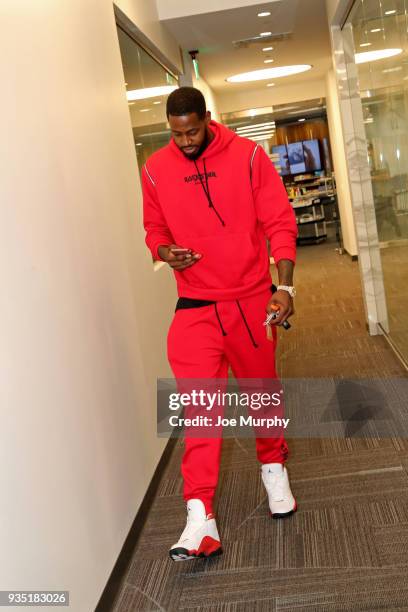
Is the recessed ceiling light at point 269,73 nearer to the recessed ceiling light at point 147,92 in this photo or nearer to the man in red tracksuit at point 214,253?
the recessed ceiling light at point 147,92

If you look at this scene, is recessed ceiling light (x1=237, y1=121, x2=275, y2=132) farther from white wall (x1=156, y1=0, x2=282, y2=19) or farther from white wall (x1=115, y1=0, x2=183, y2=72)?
white wall (x1=156, y1=0, x2=282, y2=19)

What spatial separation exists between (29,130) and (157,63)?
3623 mm

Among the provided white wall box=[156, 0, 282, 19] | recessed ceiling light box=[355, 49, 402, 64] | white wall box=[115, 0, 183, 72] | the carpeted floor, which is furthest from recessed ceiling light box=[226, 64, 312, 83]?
the carpeted floor

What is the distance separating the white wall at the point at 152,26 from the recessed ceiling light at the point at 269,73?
3.74m

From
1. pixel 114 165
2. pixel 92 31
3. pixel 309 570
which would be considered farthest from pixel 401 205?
pixel 309 570

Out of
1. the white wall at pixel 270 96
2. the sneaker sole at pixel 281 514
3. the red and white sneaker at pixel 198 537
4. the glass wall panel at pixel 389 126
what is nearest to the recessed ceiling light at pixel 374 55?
the glass wall panel at pixel 389 126

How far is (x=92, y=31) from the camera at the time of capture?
3.29m

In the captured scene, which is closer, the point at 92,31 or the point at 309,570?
the point at 309,570

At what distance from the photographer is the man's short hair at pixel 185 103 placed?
8.33ft

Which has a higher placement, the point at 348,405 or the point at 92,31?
the point at 92,31

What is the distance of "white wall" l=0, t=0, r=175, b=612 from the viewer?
195 cm

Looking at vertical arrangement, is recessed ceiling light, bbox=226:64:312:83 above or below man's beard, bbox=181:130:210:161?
above

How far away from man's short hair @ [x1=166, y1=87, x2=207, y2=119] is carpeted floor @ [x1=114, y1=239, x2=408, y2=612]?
1.49 m

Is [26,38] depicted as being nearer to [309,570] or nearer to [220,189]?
[220,189]
